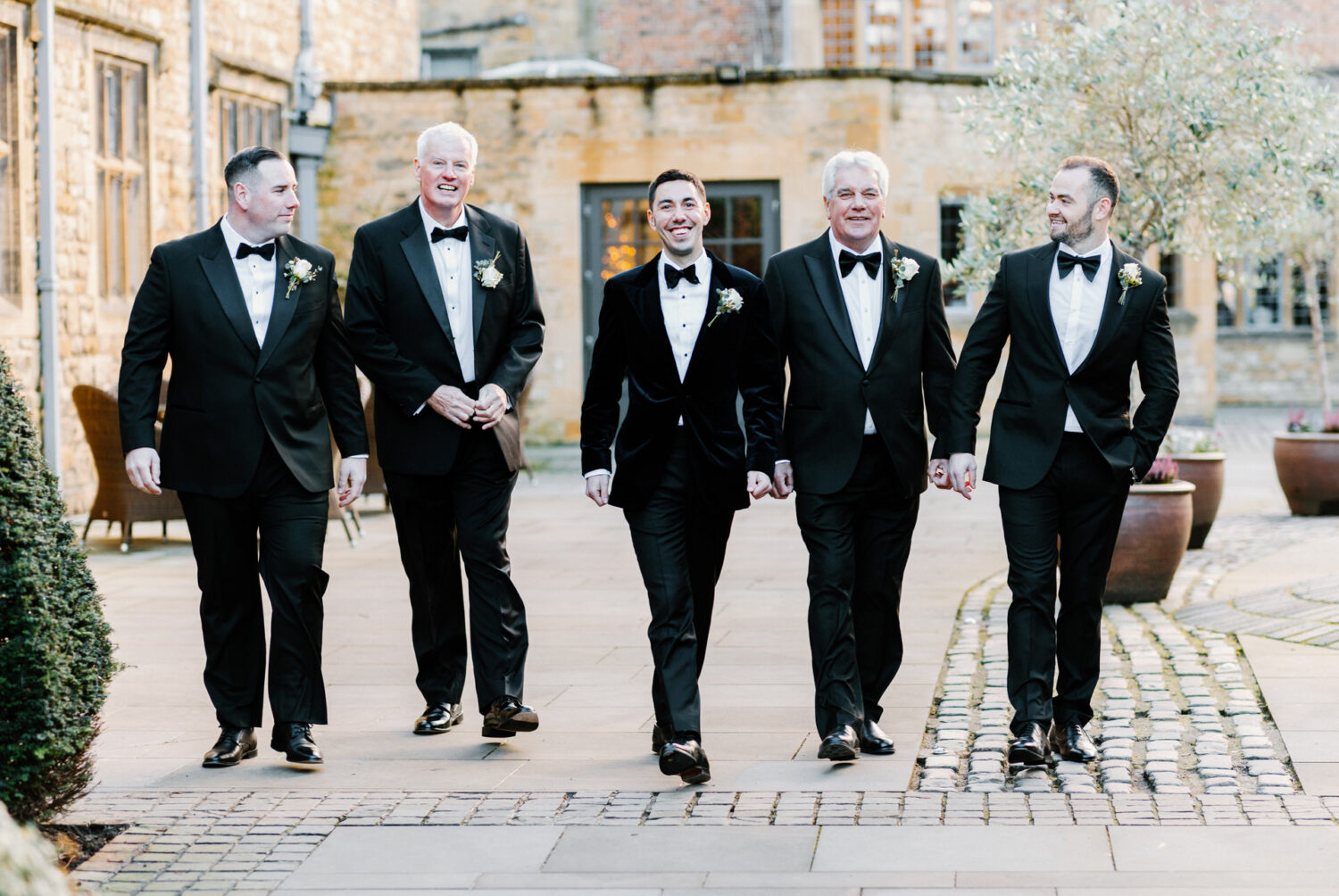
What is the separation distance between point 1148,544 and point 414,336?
428 cm

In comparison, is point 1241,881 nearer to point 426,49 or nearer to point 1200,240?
point 1200,240

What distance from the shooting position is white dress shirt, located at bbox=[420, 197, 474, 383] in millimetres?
5773

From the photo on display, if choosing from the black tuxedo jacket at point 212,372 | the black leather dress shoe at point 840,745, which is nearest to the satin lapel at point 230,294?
the black tuxedo jacket at point 212,372

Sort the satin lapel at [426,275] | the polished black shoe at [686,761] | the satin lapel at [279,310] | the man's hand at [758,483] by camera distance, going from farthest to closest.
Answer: the satin lapel at [426,275], the satin lapel at [279,310], the man's hand at [758,483], the polished black shoe at [686,761]

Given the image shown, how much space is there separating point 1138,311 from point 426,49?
24.0 metres

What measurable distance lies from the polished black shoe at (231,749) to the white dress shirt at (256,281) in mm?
1213

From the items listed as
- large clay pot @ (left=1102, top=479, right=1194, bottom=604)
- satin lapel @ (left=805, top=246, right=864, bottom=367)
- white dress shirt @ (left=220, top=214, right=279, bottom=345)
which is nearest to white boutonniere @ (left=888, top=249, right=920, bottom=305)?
satin lapel @ (left=805, top=246, right=864, bottom=367)

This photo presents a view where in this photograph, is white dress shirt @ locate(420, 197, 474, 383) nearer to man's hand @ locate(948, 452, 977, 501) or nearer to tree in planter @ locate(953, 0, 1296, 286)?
man's hand @ locate(948, 452, 977, 501)

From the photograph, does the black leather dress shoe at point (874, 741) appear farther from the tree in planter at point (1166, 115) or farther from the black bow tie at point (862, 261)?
the tree in planter at point (1166, 115)

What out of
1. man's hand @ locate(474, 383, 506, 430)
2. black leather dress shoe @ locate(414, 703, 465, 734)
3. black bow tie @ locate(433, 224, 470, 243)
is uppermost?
black bow tie @ locate(433, 224, 470, 243)

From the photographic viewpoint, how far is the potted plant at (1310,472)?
494 inches

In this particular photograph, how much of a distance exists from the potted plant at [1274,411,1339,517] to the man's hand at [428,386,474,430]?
28.2ft

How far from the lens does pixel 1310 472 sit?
12.6 m

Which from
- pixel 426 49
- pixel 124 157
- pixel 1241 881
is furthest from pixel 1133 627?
pixel 426 49
